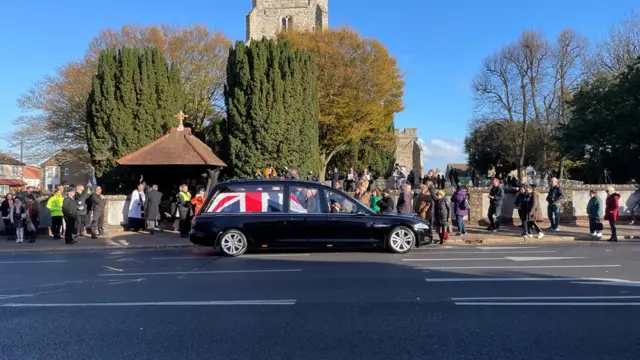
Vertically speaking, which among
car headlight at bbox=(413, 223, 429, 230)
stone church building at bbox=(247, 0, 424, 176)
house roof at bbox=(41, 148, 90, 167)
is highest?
stone church building at bbox=(247, 0, 424, 176)

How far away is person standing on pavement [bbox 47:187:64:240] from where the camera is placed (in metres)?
17.4

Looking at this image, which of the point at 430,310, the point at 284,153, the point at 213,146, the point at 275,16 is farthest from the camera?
the point at 275,16

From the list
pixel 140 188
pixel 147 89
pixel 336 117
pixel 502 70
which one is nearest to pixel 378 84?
pixel 336 117

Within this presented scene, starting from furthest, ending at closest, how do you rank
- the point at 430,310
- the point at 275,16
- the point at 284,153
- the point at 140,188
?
the point at 275,16 → the point at 284,153 → the point at 140,188 → the point at 430,310

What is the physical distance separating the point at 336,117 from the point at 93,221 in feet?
→ 80.2

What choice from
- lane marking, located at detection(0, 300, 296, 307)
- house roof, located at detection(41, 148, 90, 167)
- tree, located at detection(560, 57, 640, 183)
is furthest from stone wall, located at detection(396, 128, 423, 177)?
lane marking, located at detection(0, 300, 296, 307)

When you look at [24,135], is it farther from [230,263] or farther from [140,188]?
[230,263]

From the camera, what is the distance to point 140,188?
18875mm

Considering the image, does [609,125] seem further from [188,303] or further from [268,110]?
[188,303]

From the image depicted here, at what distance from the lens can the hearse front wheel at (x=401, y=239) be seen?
1263 cm

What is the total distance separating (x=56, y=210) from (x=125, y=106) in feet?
45.0

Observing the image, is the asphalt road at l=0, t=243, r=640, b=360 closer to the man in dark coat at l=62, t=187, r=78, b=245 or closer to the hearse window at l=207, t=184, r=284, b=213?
the hearse window at l=207, t=184, r=284, b=213

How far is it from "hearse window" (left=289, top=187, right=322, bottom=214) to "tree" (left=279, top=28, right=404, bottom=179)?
85.9ft

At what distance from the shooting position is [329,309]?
23.3 ft
